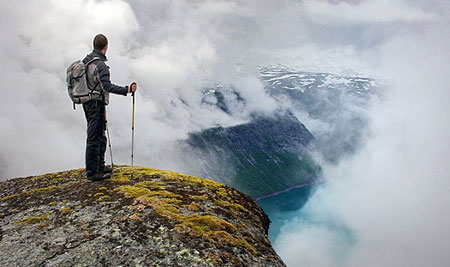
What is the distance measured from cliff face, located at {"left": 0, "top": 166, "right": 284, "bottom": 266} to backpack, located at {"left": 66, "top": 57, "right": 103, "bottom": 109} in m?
3.71

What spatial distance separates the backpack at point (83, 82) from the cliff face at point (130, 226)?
371 centimetres

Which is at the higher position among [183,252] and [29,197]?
[29,197]

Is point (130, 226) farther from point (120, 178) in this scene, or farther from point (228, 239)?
point (120, 178)

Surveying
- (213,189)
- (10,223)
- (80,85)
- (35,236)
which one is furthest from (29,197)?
(213,189)

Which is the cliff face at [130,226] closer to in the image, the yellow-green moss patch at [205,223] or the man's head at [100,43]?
the yellow-green moss patch at [205,223]

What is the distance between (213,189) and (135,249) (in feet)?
18.5

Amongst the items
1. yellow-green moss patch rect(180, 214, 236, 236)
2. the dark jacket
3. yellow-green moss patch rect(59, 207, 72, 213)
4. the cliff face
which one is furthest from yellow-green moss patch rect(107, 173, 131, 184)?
yellow-green moss patch rect(180, 214, 236, 236)

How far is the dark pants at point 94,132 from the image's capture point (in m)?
11.4

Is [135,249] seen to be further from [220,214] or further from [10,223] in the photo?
[10,223]

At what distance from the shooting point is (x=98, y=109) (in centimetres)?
1139

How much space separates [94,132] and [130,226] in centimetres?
551

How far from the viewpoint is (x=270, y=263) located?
697cm

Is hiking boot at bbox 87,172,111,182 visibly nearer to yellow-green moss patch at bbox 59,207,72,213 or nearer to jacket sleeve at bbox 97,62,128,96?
yellow-green moss patch at bbox 59,207,72,213

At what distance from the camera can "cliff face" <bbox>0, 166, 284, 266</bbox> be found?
6352 mm
